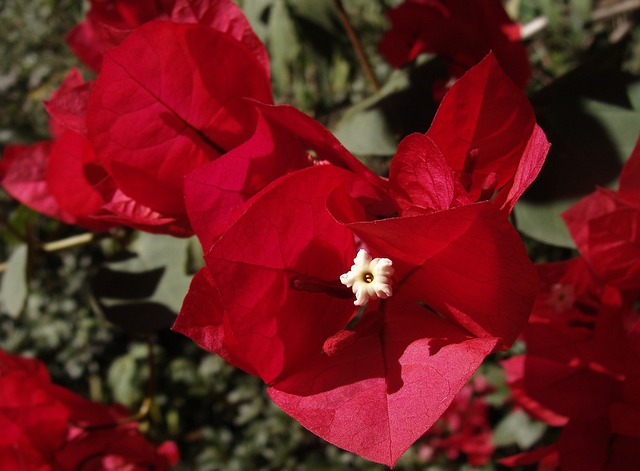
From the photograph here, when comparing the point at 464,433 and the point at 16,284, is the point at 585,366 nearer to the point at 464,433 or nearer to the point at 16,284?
the point at 16,284

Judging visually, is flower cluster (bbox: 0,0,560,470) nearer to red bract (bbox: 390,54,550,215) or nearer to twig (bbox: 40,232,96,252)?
red bract (bbox: 390,54,550,215)

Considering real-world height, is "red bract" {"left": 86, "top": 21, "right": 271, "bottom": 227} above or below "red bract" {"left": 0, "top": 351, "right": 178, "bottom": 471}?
above

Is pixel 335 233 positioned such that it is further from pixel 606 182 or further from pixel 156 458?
pixel 156 458

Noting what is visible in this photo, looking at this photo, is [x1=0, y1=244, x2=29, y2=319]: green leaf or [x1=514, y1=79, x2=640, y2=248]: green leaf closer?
[x1=514, y1=79, x2=640, y2=248]: green leaf

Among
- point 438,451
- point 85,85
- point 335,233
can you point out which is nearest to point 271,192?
point 335,233

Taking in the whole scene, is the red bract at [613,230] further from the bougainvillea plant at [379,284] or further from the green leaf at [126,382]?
the green leaf at [126,382]

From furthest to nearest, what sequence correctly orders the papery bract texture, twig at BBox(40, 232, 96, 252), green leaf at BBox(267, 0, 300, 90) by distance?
green leaf at BBox(267, 0, 300, 90)
twig at BBox(40, 232, 96, 252)
the papery bract texture

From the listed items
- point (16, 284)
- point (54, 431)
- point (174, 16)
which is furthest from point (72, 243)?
point (174, 16)

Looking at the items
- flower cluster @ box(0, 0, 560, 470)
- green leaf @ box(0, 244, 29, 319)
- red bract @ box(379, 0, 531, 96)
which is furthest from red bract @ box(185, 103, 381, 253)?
green leaf @ box(0, 244, 29, 319)
